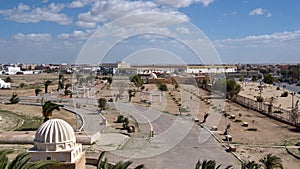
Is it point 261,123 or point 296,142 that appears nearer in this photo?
point 296,142

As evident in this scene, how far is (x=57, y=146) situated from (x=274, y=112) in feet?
83.4

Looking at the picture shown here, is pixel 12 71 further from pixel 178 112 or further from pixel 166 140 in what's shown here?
pixel 166 140

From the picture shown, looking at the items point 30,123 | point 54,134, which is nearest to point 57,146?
point 54,134

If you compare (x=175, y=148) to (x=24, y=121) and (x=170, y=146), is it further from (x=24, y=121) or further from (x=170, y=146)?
(x=24, y=121)

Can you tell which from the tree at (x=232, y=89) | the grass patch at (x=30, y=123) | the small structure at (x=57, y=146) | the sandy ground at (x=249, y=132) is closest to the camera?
the small structure at (x=57, y=146)

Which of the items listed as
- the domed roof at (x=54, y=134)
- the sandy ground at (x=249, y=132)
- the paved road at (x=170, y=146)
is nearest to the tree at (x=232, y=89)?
the sandy ground at (x=249, y=132)

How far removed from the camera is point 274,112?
32.4m

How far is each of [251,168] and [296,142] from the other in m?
10.3

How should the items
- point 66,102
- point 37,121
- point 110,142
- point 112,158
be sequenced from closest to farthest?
1. point 112,158
2. point 110,142
3. point 37,121
4. point 66,102

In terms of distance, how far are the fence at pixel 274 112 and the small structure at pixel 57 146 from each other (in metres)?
19.1

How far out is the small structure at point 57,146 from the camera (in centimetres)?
1131

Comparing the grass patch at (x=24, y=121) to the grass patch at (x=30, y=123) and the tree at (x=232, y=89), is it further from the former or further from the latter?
the tree at (x=232, y=89)

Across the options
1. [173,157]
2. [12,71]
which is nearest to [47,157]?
[173,157]

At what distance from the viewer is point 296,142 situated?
20.5 metres
